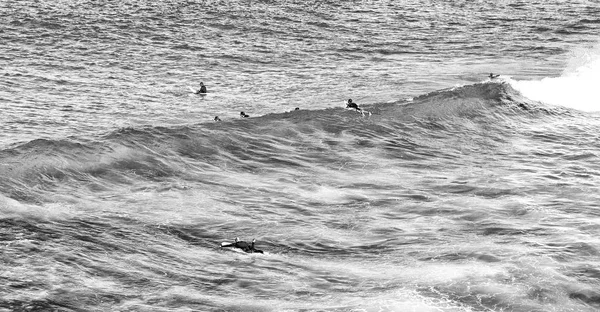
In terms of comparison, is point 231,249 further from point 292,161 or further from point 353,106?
point 353,106

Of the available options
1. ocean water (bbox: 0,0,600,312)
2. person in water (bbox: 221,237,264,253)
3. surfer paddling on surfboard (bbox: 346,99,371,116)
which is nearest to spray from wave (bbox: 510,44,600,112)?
ocean water (bbox: 0,0,600,312)

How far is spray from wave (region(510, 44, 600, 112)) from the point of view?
53.0 m

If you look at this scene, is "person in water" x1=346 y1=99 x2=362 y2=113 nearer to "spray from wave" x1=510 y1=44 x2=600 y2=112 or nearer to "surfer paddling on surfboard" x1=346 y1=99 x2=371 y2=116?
"surfer paddling on surfboard" x1=346 y1=99 x2=371 y2=116

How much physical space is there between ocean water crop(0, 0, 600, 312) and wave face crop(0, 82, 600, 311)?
97mm

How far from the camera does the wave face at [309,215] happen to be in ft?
92.4

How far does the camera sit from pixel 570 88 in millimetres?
55375

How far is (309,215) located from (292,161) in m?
6.72

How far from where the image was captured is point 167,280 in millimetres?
28594

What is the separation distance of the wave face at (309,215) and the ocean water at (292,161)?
3.8 inches

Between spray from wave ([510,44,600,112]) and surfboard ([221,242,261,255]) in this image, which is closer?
surfboard ([221,242,261,255])

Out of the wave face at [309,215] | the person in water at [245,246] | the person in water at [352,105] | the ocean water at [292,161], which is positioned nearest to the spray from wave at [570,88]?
the ocean water at [292,161]

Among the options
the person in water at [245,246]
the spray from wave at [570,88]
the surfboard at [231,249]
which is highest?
the spray from wave at [570,88]

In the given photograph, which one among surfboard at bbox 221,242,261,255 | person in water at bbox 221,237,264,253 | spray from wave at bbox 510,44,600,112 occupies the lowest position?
surfboard at bbox 221,242,261,255

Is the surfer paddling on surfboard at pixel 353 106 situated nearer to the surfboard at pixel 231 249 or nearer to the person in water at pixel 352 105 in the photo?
the person in water at pixel 352 105
